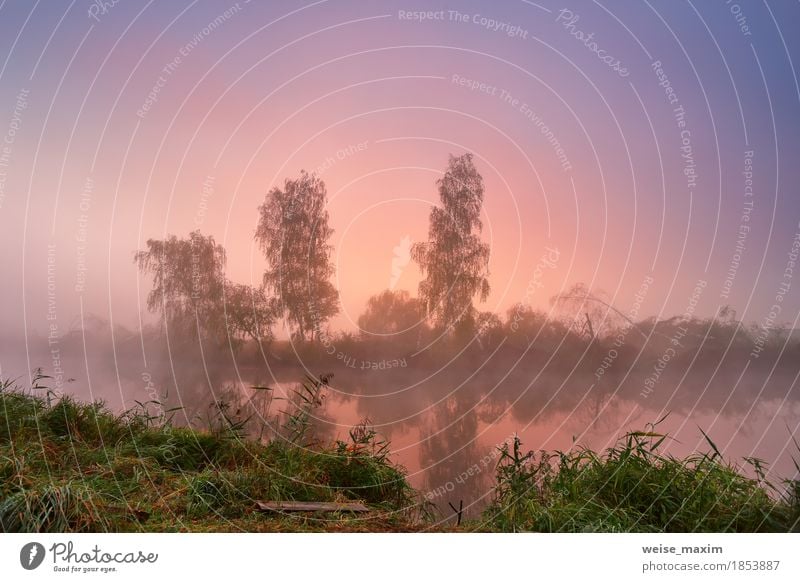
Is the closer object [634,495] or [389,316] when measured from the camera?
[634,495]

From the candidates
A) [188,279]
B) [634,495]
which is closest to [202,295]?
[188,279]

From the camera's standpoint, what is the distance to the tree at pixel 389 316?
26.1 ft

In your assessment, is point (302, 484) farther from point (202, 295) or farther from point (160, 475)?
point (202, 295)

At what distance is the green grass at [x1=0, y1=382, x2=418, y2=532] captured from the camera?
16.6ft

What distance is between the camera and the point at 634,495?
5.84m

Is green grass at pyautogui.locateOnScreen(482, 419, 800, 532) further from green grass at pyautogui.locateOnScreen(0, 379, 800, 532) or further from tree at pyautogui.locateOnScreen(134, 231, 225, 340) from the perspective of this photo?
tree at pyautogui.locateOnScreen(134, 231, 225, 340)

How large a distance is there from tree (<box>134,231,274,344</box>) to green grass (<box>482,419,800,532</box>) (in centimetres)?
373
